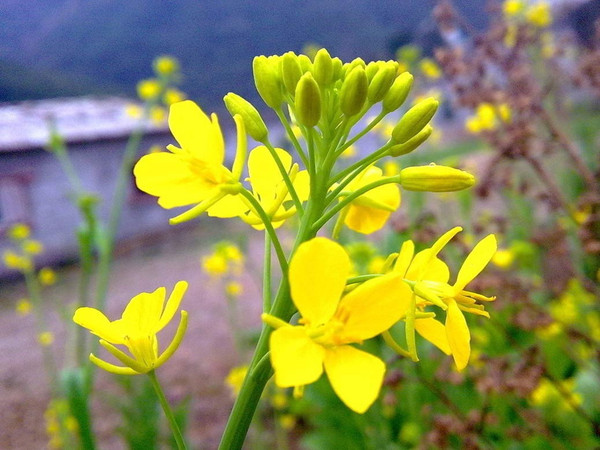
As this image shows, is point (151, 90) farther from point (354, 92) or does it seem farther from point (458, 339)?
point (458, 339)

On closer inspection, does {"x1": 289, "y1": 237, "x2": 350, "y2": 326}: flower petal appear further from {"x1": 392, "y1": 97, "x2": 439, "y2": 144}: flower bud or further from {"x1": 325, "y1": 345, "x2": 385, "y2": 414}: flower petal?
{"x1": 392, "y1": 97, "x2": 439, "y2": 144}: flower bud

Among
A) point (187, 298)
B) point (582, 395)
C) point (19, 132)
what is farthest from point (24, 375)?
point (582, 395)

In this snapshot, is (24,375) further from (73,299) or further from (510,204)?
(510,204)

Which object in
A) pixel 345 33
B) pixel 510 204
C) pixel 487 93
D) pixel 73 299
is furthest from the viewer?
pixel 73 299

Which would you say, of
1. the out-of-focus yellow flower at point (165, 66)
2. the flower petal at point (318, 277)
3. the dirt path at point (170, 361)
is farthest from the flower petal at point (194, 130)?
the out-of-focus yellow flower at point (165, 66)

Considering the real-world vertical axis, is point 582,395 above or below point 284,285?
below

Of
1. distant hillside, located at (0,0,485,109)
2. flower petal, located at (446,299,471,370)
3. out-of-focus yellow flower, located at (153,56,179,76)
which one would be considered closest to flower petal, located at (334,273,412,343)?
flower petal, located at (446,299,471,370)

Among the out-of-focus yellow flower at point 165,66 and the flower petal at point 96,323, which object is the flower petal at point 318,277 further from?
the out-of-focus yellow flower at point 165,66
